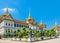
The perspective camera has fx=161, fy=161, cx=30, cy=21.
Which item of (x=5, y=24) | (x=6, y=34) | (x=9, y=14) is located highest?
(x=9, y=14)

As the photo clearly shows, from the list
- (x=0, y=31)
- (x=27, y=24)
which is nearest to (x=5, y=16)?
(x=0, y=31)

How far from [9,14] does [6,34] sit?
34.2 ft

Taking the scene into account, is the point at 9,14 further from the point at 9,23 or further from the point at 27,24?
the point at 27,24

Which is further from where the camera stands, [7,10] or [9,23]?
[7,10]

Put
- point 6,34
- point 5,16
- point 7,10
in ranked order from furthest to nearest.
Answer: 1. point 7,10
2. point 5,16
3. point 6,34

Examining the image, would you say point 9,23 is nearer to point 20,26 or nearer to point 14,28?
point 14,28

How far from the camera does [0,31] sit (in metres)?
68.2

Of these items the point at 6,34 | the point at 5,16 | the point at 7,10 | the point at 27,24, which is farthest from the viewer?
the point at 27,24

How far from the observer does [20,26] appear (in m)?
77.2

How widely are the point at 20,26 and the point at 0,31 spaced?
1211 cm

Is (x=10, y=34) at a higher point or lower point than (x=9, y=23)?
lower

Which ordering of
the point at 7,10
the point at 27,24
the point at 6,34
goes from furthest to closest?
1. the point at 27,24
2. the point at 7,10
3. the point at 6,34

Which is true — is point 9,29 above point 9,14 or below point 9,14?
below

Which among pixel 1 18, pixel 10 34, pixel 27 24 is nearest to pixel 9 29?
pixel 10 34
